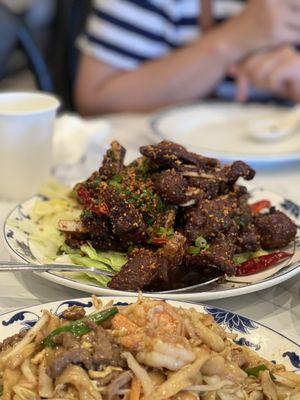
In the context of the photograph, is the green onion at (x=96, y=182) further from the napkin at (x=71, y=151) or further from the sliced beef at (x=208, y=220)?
the napkin at (x=71, y=151)

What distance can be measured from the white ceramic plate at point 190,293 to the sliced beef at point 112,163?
23cm

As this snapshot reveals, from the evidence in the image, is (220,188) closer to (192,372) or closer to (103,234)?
(103,234)

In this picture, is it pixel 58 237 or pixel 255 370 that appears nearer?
pixel 255 370

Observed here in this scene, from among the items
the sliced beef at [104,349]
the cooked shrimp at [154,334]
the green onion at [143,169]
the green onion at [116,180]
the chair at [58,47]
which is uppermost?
the cooked shrimp at [154,334]

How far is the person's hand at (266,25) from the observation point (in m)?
2.71

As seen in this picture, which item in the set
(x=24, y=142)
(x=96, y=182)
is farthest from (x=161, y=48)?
(x=96, y=182)

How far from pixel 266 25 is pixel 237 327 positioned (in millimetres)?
1988

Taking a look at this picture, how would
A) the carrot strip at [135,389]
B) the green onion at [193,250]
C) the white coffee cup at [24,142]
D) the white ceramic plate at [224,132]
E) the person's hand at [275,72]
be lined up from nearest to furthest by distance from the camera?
the carrot strip at [135,389] < the green onion at [193,250] < the white coffee cup at [24,142] < the white ceramic plate at [224,132] < the person's hand at [275,72]

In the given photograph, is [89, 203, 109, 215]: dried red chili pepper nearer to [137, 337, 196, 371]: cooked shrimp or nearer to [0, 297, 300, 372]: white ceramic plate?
[0, 297, 300, 372]: white ceramic plate

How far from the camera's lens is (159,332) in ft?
2.91

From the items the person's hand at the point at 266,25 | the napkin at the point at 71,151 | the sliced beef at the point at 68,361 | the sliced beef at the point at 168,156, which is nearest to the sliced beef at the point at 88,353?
the sliced beef at the point at 68,361

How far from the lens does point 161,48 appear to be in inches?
119

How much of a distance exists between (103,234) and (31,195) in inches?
19.2

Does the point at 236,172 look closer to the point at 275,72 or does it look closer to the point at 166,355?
the point at 166,355
